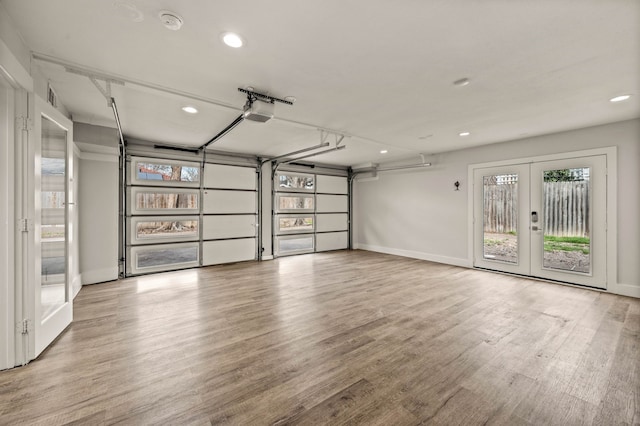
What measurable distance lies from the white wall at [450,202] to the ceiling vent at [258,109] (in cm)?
472

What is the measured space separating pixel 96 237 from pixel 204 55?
12.7 feet

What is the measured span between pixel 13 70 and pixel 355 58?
2548mm

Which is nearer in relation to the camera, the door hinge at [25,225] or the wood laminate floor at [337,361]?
the wood laminate floor at [337,361]

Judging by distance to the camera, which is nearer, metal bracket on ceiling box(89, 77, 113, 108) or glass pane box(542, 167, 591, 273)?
metal bracket on ceiling box(89, 77, 113, 108)

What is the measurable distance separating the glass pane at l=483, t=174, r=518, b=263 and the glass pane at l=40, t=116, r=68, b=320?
6.74 meters

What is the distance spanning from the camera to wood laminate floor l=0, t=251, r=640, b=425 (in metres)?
1.70

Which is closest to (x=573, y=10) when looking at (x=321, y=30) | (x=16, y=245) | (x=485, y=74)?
(x=485, y=74)

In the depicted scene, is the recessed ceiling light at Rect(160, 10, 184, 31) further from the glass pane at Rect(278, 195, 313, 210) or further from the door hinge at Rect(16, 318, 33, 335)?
the glass pane at Rect(278, 195, 313, 210)

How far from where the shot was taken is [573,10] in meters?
1.74

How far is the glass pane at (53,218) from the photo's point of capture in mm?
2494

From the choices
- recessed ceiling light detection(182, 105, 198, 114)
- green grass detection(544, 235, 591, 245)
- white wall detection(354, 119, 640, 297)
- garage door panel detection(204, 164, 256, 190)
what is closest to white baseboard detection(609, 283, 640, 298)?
white wall detection(354, 119, 640, 297)

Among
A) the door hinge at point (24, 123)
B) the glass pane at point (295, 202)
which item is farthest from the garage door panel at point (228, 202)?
the door hinge at point (24, 123)

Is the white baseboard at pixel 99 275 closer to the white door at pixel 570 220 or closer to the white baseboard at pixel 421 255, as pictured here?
the white baseboard at pixel 421 255

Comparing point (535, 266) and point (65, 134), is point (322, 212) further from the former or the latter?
point (65, 134)
